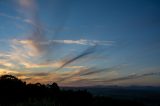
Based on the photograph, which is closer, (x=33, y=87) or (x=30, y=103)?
(x=30, y=103)

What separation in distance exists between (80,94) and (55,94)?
3.47 ft

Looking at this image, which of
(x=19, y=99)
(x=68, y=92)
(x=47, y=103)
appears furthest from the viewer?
(x=68, y=92)

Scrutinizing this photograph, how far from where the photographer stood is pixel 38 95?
11.9m

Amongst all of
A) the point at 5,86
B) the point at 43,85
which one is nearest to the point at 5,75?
the point at 5,86

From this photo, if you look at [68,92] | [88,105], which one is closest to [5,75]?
[68,92]

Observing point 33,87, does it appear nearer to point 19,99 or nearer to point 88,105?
point 19,99

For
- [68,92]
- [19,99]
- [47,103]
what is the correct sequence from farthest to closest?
[68,92]
[19,99]
[47,103]

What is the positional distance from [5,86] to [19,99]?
0.80 m

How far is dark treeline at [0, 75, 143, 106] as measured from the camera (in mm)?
10625

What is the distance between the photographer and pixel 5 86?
444 inches

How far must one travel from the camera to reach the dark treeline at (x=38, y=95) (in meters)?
10.6

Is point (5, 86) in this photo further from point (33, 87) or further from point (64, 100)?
point (64, 100)

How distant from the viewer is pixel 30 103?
10.3 meters

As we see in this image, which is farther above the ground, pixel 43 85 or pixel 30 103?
pixel 43 85
